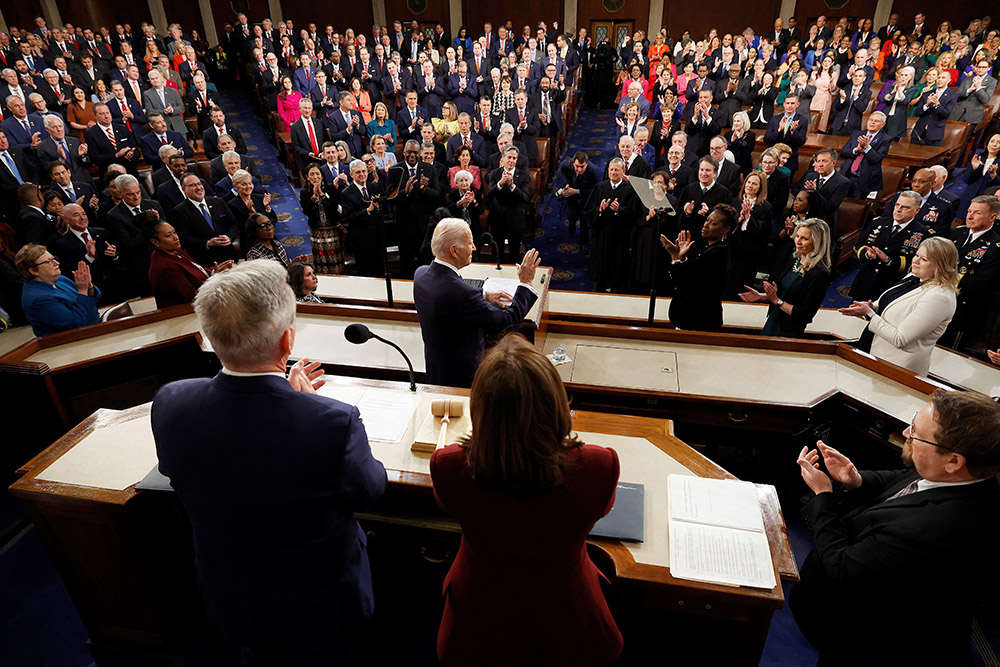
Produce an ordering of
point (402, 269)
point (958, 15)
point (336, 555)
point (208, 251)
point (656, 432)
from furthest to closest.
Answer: point (958, 15), point (402, 269), point (208, 251), point (656, 432), point (336, 555)

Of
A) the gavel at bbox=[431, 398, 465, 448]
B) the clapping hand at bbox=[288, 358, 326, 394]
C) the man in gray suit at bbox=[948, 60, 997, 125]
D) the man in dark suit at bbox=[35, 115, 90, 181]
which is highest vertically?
the man in gray suit at bbox=[948, 60, 997, 125]

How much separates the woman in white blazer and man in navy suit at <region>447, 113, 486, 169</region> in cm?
506

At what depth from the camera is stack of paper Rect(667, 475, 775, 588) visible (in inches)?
65.0

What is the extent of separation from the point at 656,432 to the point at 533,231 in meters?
5.26

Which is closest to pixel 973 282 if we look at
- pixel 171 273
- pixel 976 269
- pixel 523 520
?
pixel 976 269

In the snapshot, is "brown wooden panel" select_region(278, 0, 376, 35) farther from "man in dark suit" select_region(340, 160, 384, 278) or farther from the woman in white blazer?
the woman in white blazer

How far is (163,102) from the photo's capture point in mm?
8227

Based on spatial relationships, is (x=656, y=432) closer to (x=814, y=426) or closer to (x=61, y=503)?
(x=814, y=426)

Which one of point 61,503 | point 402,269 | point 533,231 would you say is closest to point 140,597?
point 61,503

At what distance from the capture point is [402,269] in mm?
6199

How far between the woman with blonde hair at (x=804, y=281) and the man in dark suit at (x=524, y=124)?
4.95 m

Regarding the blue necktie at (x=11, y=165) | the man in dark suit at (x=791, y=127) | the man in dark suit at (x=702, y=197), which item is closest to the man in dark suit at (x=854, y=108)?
the man in dark suit at (x=791, y=127)

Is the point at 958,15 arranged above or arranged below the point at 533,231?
above

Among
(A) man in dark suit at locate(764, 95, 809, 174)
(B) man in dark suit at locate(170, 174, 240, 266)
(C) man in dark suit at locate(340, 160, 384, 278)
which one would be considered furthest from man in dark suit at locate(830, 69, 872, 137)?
(B) man in dark suit at locate(170, 174, 240, 266)
